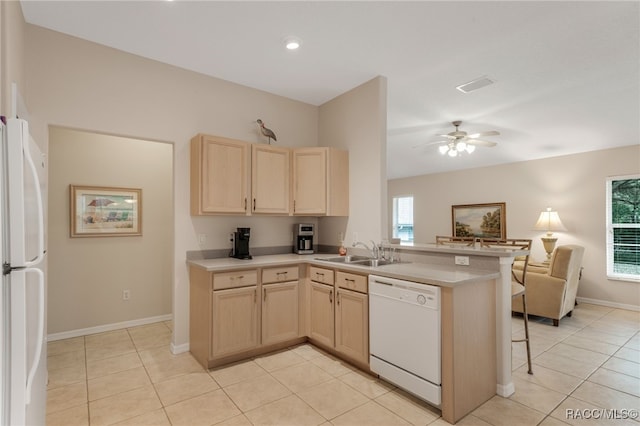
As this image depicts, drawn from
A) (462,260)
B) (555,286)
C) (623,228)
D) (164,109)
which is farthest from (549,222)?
(164,109)

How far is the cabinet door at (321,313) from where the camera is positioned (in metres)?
3.15

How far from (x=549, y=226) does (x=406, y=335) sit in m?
4.61

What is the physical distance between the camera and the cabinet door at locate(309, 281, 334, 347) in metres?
3.15

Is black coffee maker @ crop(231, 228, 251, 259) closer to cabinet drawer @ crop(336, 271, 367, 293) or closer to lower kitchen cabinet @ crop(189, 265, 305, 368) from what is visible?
lower kitchen cabinet @ crop(189, 265, 305, 368)

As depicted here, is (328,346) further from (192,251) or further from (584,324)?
(584,324)

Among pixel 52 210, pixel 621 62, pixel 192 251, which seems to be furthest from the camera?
pixel 52 210

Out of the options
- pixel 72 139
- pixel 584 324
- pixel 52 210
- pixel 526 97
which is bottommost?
pixel 584 324

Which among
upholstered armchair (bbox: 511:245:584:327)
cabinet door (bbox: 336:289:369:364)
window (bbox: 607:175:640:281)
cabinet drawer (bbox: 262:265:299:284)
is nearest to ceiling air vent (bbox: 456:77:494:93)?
upholstered armchair (bbox: 511:245:584:327)

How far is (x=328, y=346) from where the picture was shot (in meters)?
3.17

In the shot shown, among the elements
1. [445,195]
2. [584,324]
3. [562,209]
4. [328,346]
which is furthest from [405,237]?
[328,346]

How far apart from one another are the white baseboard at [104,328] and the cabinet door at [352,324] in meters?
2.62

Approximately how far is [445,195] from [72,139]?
6898 mm

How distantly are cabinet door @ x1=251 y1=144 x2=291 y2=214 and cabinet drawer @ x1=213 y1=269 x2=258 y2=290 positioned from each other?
0.74 metres

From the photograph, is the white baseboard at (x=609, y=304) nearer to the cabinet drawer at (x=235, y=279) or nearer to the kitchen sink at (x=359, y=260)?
the kitchen sink at (x=359, y=260)
